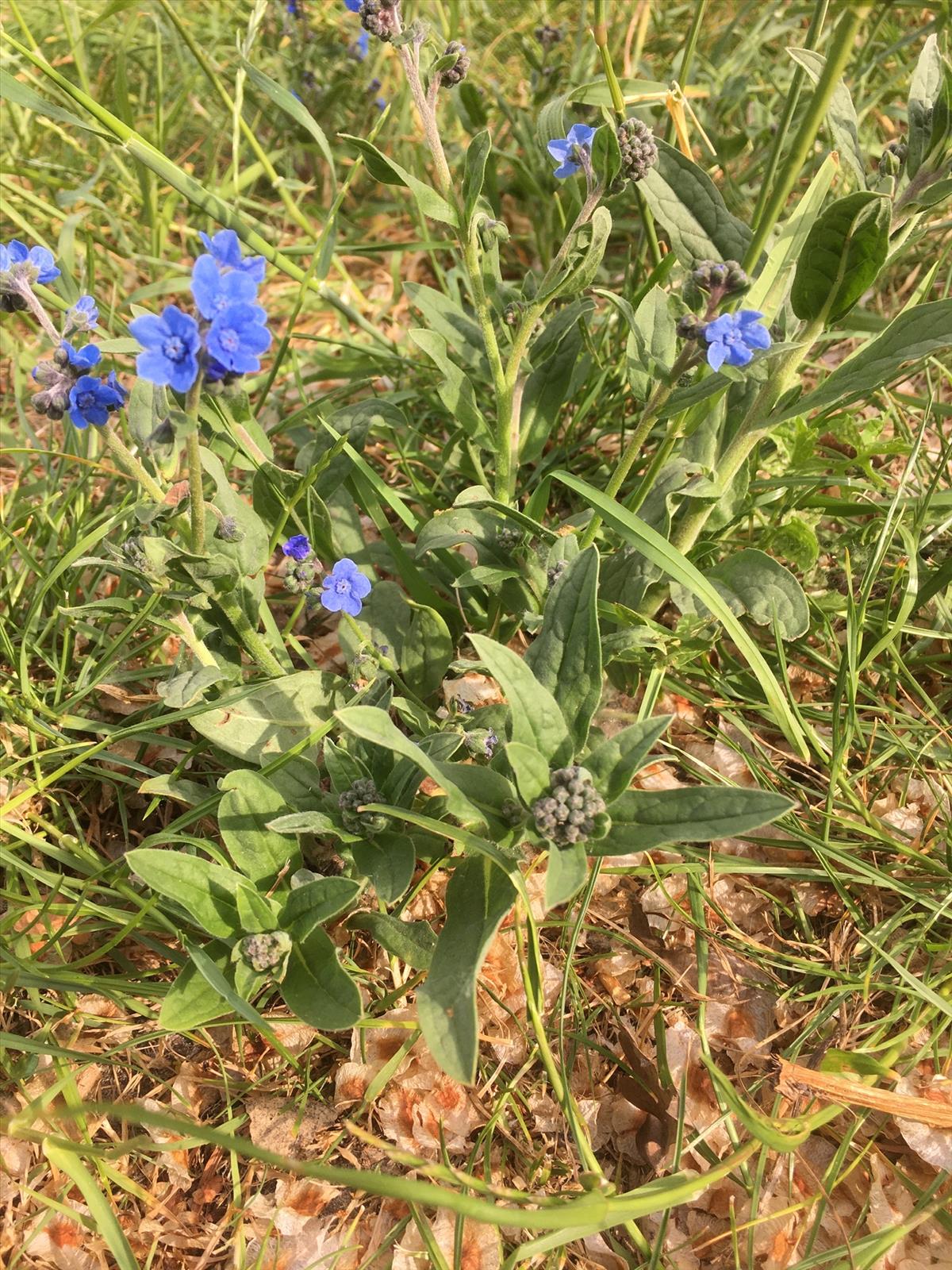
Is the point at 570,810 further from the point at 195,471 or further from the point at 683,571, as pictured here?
the point at 195,471

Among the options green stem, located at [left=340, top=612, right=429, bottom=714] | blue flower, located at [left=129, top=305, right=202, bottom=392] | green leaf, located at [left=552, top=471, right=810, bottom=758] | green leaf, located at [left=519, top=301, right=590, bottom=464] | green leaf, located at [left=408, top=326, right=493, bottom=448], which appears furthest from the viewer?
green leaf, located at [left=519, top=301, right=590, bottom=464]

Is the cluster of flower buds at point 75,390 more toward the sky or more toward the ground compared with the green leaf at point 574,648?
Answer: more toward the sky

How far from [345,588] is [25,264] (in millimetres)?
1178

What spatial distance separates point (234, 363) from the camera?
188cm

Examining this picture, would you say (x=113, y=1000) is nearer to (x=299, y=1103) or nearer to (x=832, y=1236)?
(x=299, y=1103)

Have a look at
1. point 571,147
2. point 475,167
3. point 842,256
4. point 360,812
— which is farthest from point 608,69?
point 360,812

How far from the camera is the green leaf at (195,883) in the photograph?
2.28m

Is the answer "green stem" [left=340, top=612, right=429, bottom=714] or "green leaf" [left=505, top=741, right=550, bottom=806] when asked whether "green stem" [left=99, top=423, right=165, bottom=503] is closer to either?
"green stem" [left=340, top=612, right=429, bottom=714]

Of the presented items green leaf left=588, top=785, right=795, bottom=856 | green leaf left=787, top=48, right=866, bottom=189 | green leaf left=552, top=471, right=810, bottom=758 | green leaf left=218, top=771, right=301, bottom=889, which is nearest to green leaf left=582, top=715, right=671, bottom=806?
green leaf left=588, top=785, right=795, bottom=856

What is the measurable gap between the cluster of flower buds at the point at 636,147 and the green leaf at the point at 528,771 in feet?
5.24

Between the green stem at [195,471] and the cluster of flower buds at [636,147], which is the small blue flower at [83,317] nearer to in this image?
the green stem at [195,471]

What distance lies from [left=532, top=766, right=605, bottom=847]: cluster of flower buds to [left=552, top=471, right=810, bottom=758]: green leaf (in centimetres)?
69

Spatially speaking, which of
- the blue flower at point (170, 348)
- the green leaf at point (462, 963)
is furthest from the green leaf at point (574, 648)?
the blue flower at point (170, 348)

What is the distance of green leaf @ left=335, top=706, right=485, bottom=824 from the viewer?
206 cm
